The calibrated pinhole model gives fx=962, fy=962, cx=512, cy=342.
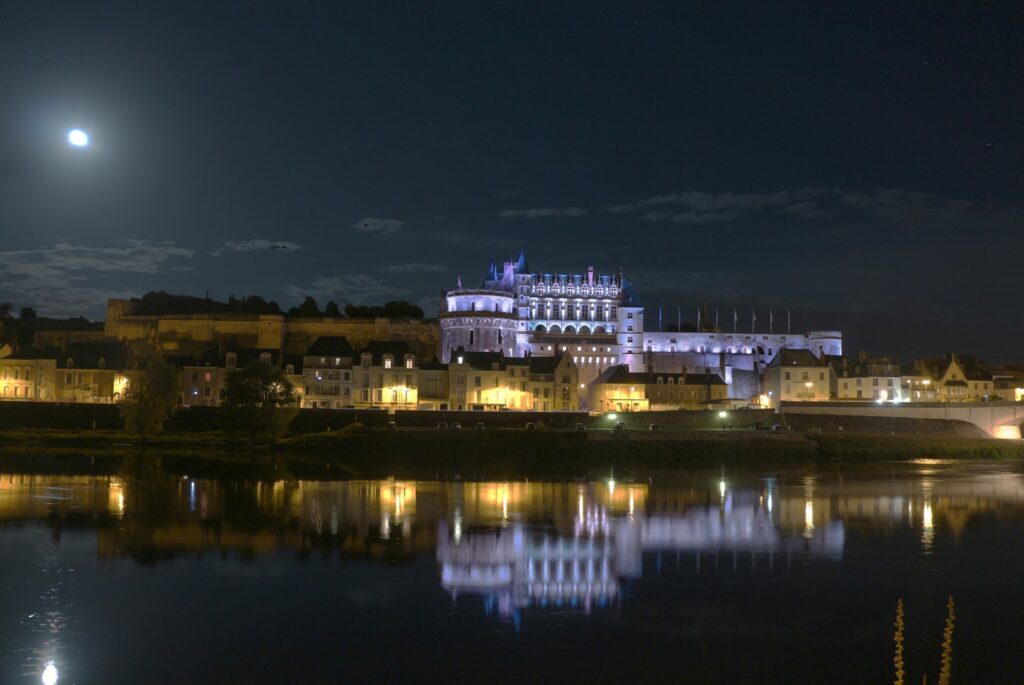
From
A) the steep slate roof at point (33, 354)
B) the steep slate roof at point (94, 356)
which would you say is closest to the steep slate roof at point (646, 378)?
the steep slate roof at point (94, 356)

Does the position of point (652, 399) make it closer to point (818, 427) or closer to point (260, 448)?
point (818, 427)

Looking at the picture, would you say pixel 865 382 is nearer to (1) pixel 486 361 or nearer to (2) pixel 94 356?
(1) pixel 486 361

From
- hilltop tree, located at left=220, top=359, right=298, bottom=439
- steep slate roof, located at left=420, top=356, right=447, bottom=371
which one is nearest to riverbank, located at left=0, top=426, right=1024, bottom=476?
hilltop tree, located at left=220, top=359, right=298, bottom=439

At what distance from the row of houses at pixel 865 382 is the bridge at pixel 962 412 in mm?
7154

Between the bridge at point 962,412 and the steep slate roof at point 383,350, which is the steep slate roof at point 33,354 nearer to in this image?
the steep slate roof at point 383,350

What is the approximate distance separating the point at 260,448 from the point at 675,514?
2170 cm

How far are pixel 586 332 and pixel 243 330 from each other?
2536 centimetres

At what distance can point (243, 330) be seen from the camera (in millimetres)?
69125

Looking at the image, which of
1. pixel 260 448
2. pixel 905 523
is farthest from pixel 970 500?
pixel 260 448

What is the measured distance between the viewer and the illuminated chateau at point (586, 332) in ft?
226

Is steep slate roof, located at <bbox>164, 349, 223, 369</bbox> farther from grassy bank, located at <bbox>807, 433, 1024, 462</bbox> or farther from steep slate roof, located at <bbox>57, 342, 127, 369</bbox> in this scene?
grassy bank, located at <bbox>807, 433, 1024, 462</bbox>

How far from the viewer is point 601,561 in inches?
698

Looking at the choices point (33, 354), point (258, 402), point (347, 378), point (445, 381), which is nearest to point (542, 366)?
point (445, 381)

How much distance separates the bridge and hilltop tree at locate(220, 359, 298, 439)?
2411cm
